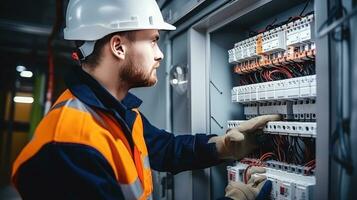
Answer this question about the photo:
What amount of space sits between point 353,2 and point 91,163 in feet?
2.57

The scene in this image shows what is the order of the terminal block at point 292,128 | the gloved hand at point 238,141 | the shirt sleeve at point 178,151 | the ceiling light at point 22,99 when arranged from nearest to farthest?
the terminal block at point 292,128
the gloved hand at point 238,141
the shirt sleeve at point 178,151
the ceiling light at point 22,99

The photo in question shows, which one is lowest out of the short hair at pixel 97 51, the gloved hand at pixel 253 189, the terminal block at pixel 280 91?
the gloved hand at pixel 253 189

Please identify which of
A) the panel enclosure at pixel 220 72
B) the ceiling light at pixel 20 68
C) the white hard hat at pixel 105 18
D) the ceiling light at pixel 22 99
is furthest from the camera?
the ceiling light at pixel 22 99

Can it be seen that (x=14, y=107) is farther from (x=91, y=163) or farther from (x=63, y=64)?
(x=91, y=163)

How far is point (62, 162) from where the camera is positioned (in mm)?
775

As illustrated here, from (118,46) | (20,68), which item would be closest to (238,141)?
(118,46)

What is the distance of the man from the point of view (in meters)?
0.79

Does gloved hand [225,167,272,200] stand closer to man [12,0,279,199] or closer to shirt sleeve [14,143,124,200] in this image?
man [12,0,279,199]

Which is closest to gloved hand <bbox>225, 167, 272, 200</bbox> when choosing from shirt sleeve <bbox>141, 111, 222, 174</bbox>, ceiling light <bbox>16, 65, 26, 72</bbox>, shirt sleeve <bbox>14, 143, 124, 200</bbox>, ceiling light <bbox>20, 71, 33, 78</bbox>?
shirt sleeve <bbox>141, 111, 222, 174</bbox>

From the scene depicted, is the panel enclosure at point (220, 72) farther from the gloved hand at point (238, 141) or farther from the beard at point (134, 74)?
the beard at point (134, 74)

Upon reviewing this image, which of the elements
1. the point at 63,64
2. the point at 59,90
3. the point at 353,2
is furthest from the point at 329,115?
the point at 59,90

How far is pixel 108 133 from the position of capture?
35.6 inches

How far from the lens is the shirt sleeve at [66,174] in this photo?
0.77 m

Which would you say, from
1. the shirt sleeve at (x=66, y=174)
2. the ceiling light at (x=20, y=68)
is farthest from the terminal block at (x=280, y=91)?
the ceiling light at (x=20, y=68)
